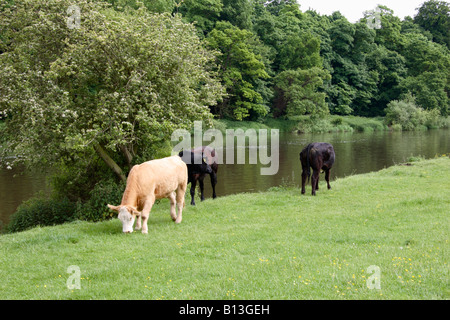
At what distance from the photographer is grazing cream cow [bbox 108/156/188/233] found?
34.4 ft

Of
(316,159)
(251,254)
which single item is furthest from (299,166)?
(251,254)

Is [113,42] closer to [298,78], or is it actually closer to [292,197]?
[292,197]

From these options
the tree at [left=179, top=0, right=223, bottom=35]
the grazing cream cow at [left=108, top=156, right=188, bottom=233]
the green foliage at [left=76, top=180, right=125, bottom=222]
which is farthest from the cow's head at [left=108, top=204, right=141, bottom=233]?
the tree at [left=179, top=0, right=223, bottom=35]

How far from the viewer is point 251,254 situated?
27.8 ft

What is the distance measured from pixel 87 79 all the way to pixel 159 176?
629 cm

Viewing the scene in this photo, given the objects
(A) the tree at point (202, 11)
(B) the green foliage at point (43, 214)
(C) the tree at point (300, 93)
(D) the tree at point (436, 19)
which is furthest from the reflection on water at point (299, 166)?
(D) the tree at point (436, 19)

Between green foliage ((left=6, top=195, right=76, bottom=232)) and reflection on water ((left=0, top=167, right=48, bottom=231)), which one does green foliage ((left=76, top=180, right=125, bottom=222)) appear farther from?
reflection on water ((left=0, top=167, right=48, bottom=231))

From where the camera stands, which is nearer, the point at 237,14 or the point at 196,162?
the point at 196,162

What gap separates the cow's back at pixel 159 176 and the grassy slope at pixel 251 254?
1.07 m

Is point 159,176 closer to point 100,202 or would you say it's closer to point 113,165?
point 100,202

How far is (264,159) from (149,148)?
18.0 meters

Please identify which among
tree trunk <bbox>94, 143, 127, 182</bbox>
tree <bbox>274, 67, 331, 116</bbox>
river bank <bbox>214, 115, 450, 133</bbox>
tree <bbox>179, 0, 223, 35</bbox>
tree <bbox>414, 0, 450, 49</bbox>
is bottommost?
tree trunk <bbox>94, 143, 127, 182</bbox>

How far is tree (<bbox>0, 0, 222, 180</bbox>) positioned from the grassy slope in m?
3.32
